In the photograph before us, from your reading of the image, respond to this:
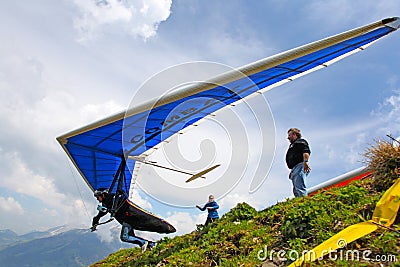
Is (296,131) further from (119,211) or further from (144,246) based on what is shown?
(119,211)

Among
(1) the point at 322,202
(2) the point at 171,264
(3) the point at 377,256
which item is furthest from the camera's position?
(2) the point at 171,264

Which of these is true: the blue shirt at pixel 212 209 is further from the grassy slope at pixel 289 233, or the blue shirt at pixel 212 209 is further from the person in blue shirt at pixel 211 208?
the grassy slope at pixel 289 233

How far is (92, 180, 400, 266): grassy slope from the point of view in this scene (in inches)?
138

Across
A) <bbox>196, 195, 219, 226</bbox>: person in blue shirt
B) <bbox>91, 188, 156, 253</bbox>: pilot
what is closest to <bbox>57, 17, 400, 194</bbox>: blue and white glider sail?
<bbox>91, 188, 156, 253</bbox>: pilot

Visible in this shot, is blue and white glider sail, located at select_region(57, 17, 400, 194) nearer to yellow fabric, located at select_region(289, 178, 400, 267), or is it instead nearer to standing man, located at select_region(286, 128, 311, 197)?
standing man, located at select_region(286, 128, 311, 197)

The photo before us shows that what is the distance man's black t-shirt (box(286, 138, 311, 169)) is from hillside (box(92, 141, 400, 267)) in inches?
52.7

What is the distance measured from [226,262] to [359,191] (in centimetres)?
245

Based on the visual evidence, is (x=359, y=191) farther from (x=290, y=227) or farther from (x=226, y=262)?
(x=226, y=262)

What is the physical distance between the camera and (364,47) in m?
7.51

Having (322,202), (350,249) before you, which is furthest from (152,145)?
(350,249)

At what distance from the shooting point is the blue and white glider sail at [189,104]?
5656 millimetres

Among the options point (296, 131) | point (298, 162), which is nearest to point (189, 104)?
point (296, 131)

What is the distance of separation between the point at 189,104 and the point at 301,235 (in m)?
4.20

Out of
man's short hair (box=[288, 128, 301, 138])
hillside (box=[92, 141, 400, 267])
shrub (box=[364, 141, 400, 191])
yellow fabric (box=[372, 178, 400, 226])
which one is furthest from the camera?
man's short hair (box=[288, 128, 301, 138])
